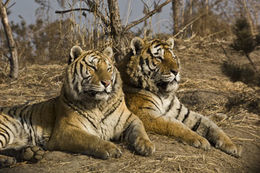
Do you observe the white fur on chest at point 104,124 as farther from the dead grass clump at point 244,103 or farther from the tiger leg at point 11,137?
the dead grass clump at point 244,103

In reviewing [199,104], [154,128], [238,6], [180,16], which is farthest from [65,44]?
[238,6]

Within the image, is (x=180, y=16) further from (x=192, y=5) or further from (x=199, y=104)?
(x=199, y=104)

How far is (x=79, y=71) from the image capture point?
10.8ft

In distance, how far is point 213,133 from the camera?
3607mm

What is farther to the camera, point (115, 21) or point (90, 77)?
point (115, 21)

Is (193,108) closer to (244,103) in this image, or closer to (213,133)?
(244,103)

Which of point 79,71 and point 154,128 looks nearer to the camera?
point 79,71

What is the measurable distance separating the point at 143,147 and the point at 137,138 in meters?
0.14

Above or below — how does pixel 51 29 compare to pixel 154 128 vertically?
above

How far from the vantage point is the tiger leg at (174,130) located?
3301 mm

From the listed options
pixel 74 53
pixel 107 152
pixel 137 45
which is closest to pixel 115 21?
pixel 137 45

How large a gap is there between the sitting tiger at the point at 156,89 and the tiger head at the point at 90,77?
1.51 feet

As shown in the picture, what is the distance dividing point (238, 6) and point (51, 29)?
6.84 m

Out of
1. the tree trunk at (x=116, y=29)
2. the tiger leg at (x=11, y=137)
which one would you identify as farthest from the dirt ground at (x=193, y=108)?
the tree trunk at (x=116, y=29)
